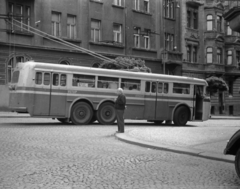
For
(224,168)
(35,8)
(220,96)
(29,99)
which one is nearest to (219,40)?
(220,96)

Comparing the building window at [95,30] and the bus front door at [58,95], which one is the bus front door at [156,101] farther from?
the building window at [95,30]

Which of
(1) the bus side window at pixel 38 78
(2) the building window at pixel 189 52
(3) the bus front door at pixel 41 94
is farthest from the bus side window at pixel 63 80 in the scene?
(2) the building window at pixel 189 52

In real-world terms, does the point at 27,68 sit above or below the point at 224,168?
above

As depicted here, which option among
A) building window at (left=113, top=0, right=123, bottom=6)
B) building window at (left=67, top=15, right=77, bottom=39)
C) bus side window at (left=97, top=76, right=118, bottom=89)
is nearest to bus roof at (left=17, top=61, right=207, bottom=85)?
bus side window at (left=97, top=76, right=118, bottom=89)

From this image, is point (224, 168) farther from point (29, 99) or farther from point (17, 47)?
point (17, 47)

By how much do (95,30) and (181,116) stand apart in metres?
15.3

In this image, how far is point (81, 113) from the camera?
1870cm

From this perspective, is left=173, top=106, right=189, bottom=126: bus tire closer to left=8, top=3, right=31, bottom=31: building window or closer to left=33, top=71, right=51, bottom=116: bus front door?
left=33, top=71, right=51, bottom=116: bus front door

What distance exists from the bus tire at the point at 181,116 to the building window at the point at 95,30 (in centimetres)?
1468

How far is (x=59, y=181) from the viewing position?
20.6 ft

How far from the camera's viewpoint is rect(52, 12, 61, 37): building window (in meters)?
31.8

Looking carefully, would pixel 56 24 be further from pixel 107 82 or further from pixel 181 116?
pixel 181 116

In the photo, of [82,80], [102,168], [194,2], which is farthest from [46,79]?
[194,2]

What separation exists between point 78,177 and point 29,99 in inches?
443
